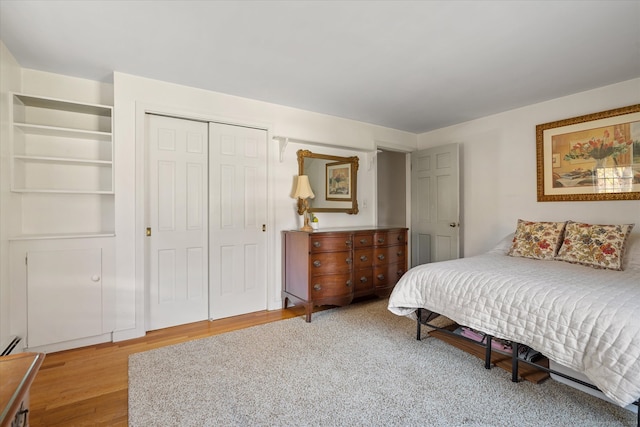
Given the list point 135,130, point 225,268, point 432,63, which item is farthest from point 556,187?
point 135,130

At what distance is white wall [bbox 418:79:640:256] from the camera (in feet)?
9.74

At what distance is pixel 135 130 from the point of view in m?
2.76

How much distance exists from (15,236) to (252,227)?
1906 millimetres

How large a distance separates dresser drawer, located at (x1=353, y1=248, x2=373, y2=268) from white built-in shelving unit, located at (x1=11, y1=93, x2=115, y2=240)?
235cm

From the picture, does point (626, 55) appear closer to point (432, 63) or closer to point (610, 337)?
point (432, 63)

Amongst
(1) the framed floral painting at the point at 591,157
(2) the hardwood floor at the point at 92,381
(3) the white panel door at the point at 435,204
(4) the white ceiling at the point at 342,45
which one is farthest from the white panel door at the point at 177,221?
(1) the framed floral painting at the point at 591,157

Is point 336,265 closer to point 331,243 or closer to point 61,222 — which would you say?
point 331,243

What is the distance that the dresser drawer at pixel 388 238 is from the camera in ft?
11.9

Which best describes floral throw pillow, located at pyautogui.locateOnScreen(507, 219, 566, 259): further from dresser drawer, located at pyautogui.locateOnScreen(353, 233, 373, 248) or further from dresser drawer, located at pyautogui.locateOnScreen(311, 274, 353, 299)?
dresser drawer, located at pyautogui.locateOnScreen(311, 274, 353, 299)

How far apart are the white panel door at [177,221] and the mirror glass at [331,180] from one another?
1.12 m

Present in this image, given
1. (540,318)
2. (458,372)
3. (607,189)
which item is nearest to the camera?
(540,318)

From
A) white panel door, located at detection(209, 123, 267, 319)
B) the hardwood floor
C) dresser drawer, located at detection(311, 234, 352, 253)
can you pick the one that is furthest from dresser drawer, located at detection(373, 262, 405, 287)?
the hardwood floor

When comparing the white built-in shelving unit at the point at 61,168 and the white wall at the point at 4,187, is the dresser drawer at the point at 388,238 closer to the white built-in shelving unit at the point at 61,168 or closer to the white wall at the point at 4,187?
the white built-in shelving unit at the point at 61,168

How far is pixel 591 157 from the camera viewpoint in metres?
3.09
